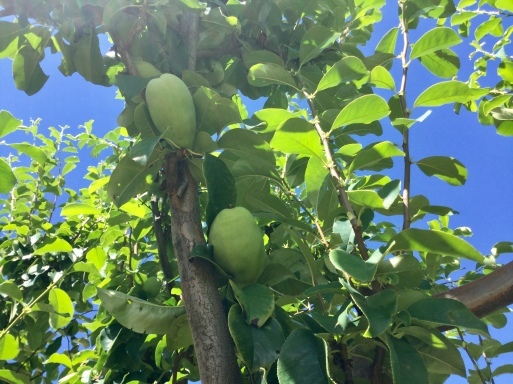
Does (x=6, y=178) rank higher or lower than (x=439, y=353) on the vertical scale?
higher

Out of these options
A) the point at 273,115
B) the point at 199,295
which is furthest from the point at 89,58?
the point at 199,295

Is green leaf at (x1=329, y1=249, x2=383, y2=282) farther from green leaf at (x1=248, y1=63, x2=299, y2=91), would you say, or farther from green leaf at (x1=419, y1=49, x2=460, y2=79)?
green leaf at (x1=419, y1=49, x2=460, y2=79)

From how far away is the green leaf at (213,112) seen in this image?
0.98m

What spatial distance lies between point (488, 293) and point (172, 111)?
60 cm

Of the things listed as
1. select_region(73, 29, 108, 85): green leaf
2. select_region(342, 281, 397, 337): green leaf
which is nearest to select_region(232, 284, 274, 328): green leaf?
select_region(342, 281, 397, 337): green leaf

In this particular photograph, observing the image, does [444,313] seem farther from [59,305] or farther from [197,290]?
[59,305]

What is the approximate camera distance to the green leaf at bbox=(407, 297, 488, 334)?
691 millimetres

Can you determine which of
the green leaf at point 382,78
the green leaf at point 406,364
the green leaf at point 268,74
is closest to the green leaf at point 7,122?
the green leaf at point 268,74

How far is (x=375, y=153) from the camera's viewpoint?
35.6 inches

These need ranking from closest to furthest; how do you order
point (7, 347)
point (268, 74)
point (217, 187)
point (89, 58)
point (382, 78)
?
point (217, 187) → point (382, 78) → point (268, 74) → point (89, 58) → point (7, 347)

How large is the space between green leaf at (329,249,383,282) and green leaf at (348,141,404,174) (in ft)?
0.78

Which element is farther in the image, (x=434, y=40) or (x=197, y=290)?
(x=434, y=40)

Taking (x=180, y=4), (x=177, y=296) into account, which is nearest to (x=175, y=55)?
(x=180, y=4)

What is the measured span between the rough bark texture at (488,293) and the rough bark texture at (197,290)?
0.33 m
